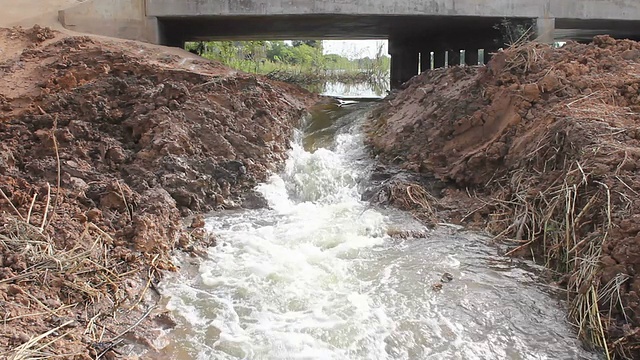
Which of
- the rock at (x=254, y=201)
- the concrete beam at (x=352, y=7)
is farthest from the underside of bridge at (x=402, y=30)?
the rock at (x=254, y=201)

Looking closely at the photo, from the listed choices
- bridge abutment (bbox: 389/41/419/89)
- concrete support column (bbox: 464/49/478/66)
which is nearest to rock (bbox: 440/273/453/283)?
concrete support column (bbox: 464/49/478/66)

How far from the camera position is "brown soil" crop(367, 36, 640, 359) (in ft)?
14.8

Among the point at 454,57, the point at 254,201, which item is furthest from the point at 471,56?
the point at 254,201

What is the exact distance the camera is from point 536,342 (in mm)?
4340

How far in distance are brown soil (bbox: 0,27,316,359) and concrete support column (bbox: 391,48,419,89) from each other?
6581 millimetres

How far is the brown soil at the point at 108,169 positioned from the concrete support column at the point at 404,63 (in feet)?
21.6

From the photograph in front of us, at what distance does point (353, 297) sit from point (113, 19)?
9.52 meters

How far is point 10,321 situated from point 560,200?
5.32m

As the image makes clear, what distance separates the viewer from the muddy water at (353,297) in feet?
14.2

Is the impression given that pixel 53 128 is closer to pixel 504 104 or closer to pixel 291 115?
pixel 291 115

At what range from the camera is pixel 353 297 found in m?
5.11

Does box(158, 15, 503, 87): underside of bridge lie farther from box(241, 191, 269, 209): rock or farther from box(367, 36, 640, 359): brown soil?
box(241, 191, 269, 209): rock

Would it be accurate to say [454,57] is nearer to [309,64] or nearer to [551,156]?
[551,156]

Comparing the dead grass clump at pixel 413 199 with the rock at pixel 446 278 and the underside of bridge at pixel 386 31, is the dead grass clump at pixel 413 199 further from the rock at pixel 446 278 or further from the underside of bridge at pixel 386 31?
the underside of bridge at pixel 386 31
